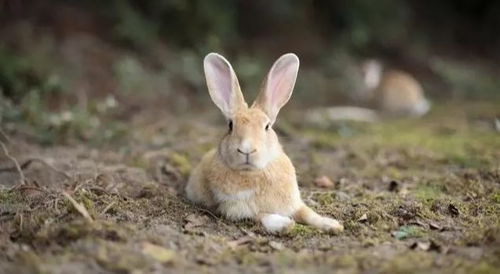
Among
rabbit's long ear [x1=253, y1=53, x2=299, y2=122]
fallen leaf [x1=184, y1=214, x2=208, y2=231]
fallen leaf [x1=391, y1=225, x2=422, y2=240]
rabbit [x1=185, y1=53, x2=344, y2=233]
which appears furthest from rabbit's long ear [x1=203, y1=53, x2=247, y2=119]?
fallen leaf [x1=391, y1=225, x2=422, y2=240]

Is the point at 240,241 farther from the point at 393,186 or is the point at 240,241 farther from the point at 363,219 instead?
the point at 393,186

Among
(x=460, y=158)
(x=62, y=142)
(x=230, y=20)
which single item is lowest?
(x=62, y=142)

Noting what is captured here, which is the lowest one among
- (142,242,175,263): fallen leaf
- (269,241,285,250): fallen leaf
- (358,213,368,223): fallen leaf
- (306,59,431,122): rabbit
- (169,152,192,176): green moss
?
(169,152,192,176): green moss

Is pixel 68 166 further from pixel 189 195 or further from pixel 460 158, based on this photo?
pixel 460 158

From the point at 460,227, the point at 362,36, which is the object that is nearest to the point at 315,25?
the point at 362,36

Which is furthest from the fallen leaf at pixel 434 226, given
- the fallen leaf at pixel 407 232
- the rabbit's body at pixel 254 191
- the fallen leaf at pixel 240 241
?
the fallen leaf at pixel 240 241

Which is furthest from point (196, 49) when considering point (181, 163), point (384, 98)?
point (181, 163)

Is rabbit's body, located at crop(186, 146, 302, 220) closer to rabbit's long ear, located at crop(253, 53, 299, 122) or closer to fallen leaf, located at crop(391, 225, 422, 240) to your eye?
rabbit's long ear, located at crop(253, 53, 299, 122)
